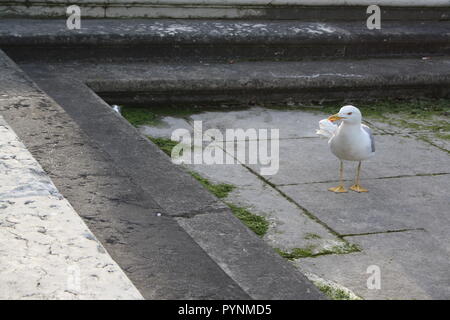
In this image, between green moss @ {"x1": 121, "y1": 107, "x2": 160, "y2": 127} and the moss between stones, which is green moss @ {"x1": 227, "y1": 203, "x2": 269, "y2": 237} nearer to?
the moss between stones

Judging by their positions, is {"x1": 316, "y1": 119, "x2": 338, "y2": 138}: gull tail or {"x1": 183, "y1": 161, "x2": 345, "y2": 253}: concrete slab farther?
{"x1": 316, "y1": 119, "x2": 338, "y2": 138}: gull tail

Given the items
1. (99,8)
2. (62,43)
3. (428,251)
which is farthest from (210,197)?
(99,8)

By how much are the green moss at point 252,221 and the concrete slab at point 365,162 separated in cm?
47

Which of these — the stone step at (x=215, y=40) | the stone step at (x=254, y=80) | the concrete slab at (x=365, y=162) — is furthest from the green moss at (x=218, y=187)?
the stone step at (x=215, y=40)

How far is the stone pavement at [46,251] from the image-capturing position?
178cm

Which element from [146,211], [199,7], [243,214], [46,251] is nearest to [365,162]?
[243,214]

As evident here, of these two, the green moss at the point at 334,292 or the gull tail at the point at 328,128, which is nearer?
the green moss at the point at 334,292

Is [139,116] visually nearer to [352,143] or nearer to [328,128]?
[328,128]

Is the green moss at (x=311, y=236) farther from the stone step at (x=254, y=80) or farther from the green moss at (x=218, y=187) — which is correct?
the stone step at (x=254, y=80)

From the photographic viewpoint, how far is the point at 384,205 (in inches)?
148

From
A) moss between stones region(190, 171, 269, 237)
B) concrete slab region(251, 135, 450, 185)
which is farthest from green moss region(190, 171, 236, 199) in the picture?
concrete slab region(251, 135, 450, 185)

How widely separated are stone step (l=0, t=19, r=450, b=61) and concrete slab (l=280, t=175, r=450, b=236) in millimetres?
2091

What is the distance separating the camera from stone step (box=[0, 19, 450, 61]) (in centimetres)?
535

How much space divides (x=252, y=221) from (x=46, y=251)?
5.37ft
